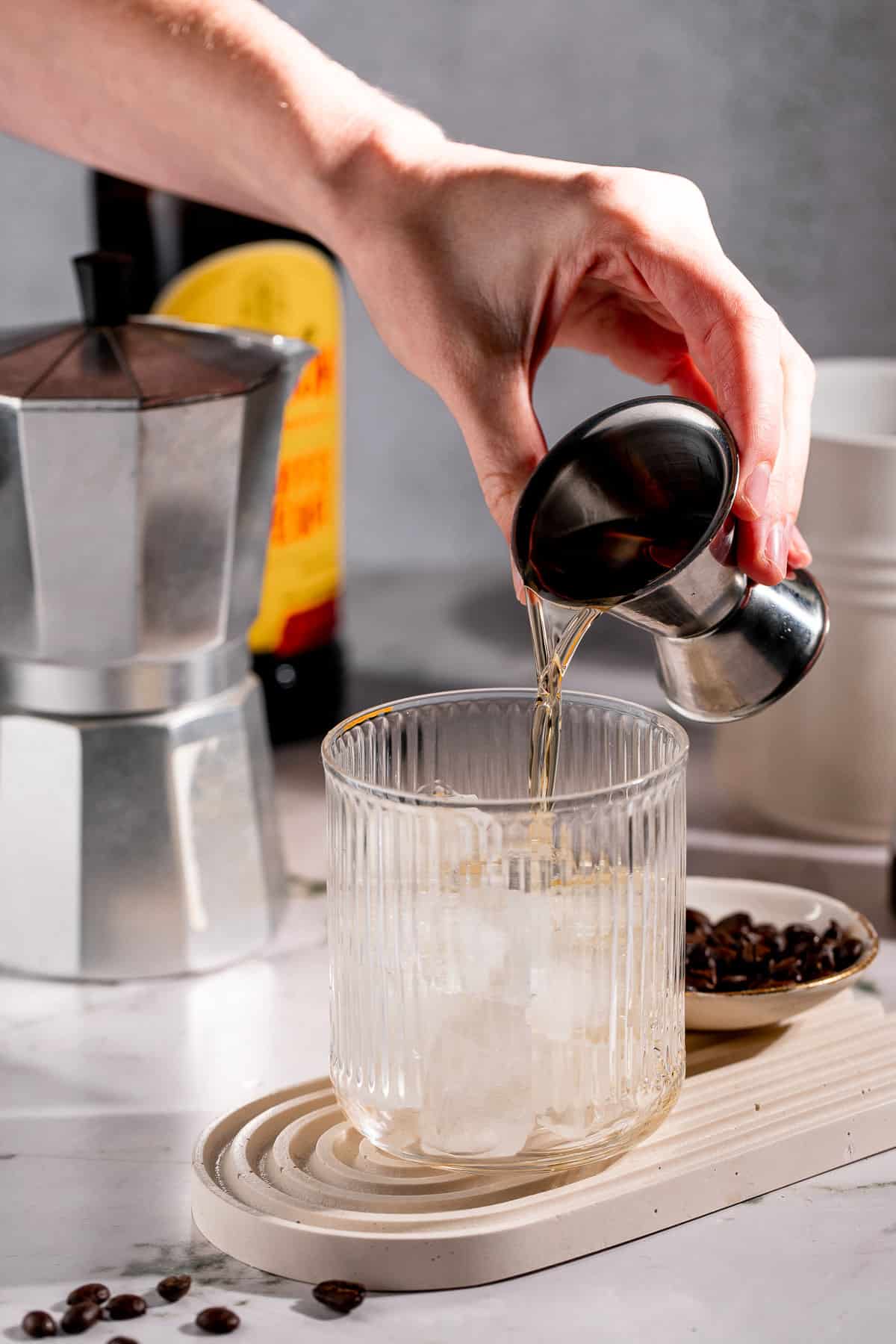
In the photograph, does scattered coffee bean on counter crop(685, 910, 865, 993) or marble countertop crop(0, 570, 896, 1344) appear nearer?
marble countertop crop(0, 570, 896, 1344)

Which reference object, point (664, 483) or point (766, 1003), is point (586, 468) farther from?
point (766, 1003)

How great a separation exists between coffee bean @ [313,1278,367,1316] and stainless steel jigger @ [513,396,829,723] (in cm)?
23

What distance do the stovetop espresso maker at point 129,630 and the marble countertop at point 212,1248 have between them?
4 centimetres

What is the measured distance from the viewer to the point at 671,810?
548mm

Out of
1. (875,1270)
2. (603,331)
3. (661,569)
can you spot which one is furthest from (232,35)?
(875,1270)

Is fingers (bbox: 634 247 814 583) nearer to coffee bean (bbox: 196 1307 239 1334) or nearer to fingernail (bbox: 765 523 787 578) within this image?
fingernail (bbox: 765 523 787 578)

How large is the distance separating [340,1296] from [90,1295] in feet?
0.25

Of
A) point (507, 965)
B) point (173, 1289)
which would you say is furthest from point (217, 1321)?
point (507, 965)

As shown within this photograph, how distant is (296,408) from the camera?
0.99 m

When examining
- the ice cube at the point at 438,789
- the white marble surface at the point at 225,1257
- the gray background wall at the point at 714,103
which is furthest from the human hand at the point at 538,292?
the gray background wall at the point at 714,103

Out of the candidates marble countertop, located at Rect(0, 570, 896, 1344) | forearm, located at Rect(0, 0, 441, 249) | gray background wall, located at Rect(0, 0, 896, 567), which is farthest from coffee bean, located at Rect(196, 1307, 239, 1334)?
gray background wall, located at Rect(0, 0, 896, 567)

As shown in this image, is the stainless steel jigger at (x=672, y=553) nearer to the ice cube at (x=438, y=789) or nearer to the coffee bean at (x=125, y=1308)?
the ice cube at (x=438, y=789)

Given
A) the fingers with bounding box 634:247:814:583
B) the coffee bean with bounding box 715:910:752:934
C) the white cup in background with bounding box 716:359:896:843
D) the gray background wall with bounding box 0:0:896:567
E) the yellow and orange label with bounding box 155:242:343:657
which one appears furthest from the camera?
the gray background wall with bounding box 0:0:896:567

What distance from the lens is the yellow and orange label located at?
38.4 inches
